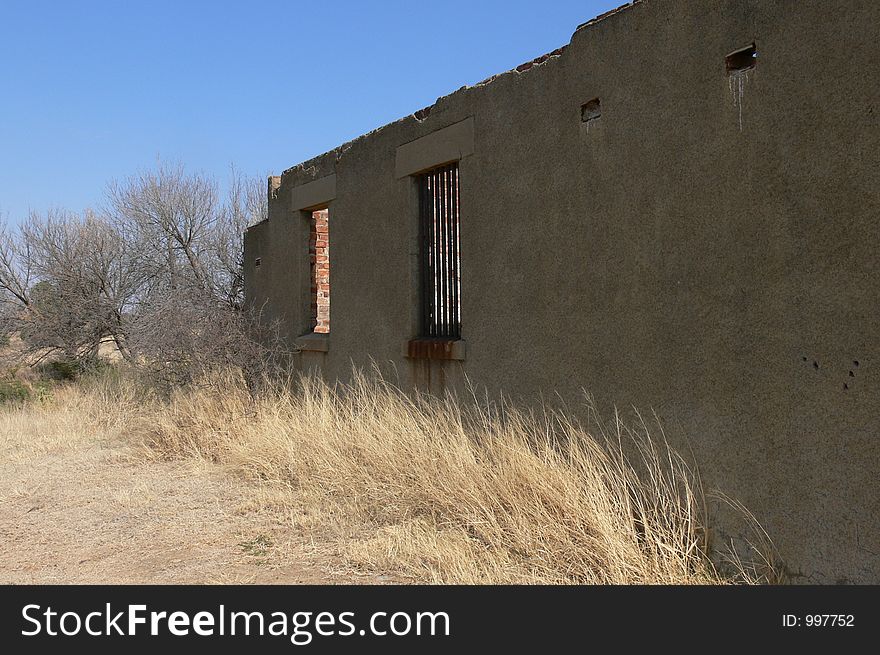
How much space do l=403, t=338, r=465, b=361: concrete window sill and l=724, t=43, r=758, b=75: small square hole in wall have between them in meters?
2.86

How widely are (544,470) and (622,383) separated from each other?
0.68 meters

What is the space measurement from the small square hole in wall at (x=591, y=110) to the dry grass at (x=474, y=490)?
6.11 feet

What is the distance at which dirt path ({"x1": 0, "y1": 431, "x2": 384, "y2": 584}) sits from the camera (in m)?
4.78

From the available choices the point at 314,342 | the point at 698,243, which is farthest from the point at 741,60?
the point at 314,342

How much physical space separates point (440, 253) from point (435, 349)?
845mm

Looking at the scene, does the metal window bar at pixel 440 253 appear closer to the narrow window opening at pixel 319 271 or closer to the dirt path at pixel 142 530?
the dirt path at pixel 142 530

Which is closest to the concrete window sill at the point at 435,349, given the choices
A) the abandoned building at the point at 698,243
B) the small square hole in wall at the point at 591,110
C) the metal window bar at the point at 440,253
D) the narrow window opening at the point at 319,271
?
the abandoned building at the point at 698,243

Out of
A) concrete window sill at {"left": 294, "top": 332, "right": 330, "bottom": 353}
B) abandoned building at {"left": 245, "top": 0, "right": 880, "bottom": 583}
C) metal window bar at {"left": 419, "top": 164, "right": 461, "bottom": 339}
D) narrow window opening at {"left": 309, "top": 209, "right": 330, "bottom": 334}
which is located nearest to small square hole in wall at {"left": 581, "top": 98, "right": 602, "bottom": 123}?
abandoned building at {"left": 245, "top": 0, "right": 880, "bottom": 583}

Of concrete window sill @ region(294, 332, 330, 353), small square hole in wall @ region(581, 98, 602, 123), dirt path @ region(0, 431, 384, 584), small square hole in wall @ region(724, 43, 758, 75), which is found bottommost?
dirt path @ region(0, 431, 384, 584)

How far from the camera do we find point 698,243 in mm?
4305

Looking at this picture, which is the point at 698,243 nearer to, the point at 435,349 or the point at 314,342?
the point at 435,349

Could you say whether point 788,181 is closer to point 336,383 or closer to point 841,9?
point 841,9

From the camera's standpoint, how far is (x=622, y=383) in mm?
4801

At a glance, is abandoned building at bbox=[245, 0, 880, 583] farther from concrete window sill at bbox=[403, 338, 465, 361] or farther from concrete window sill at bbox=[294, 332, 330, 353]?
concrete window sill at bbox=[294, 332, 330, 353]
